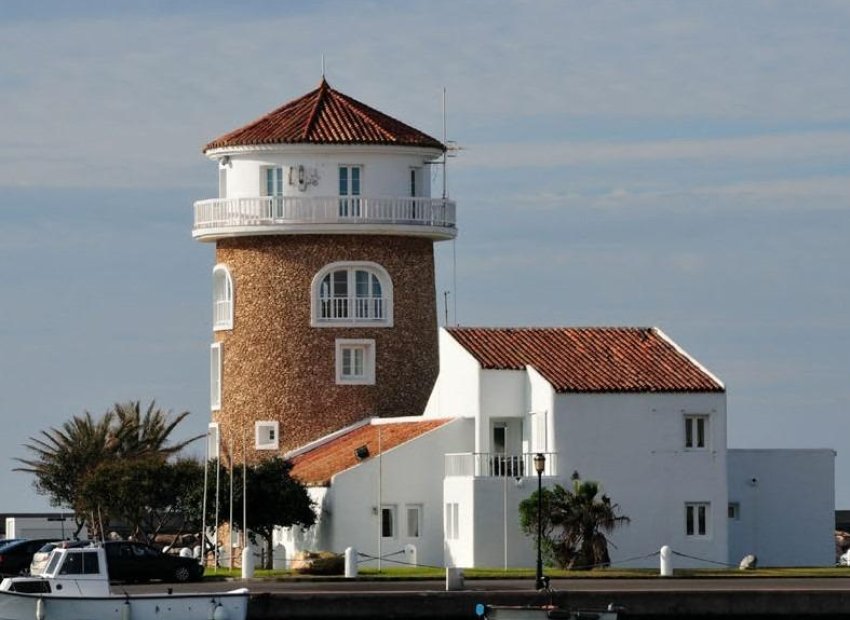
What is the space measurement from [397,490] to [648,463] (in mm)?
6942

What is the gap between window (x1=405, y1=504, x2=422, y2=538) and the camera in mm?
74250

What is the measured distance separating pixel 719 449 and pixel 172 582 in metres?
14.7

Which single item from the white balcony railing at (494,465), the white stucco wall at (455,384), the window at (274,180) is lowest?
the white balcony railing at (494,465)

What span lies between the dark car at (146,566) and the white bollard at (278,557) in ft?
25.6

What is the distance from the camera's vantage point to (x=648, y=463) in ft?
234

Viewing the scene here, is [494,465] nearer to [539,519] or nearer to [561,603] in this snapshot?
[539,519]

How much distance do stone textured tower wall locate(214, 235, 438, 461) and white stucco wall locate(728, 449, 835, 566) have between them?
10473 mm

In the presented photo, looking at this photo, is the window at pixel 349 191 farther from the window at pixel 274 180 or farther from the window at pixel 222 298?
the window at pixel 222 298

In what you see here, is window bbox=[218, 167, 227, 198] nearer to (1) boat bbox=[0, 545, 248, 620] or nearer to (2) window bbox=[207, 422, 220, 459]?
(2) window bbox=[207, 422, 220, 459]

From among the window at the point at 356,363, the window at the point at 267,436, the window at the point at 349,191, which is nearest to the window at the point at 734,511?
the window at the point at 356,363

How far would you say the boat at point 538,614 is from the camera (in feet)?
177

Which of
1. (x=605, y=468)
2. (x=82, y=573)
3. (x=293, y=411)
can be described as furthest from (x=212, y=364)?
(x=82, y=573)

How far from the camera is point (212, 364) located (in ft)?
273

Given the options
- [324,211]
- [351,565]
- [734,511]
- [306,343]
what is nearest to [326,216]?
[324,211]
